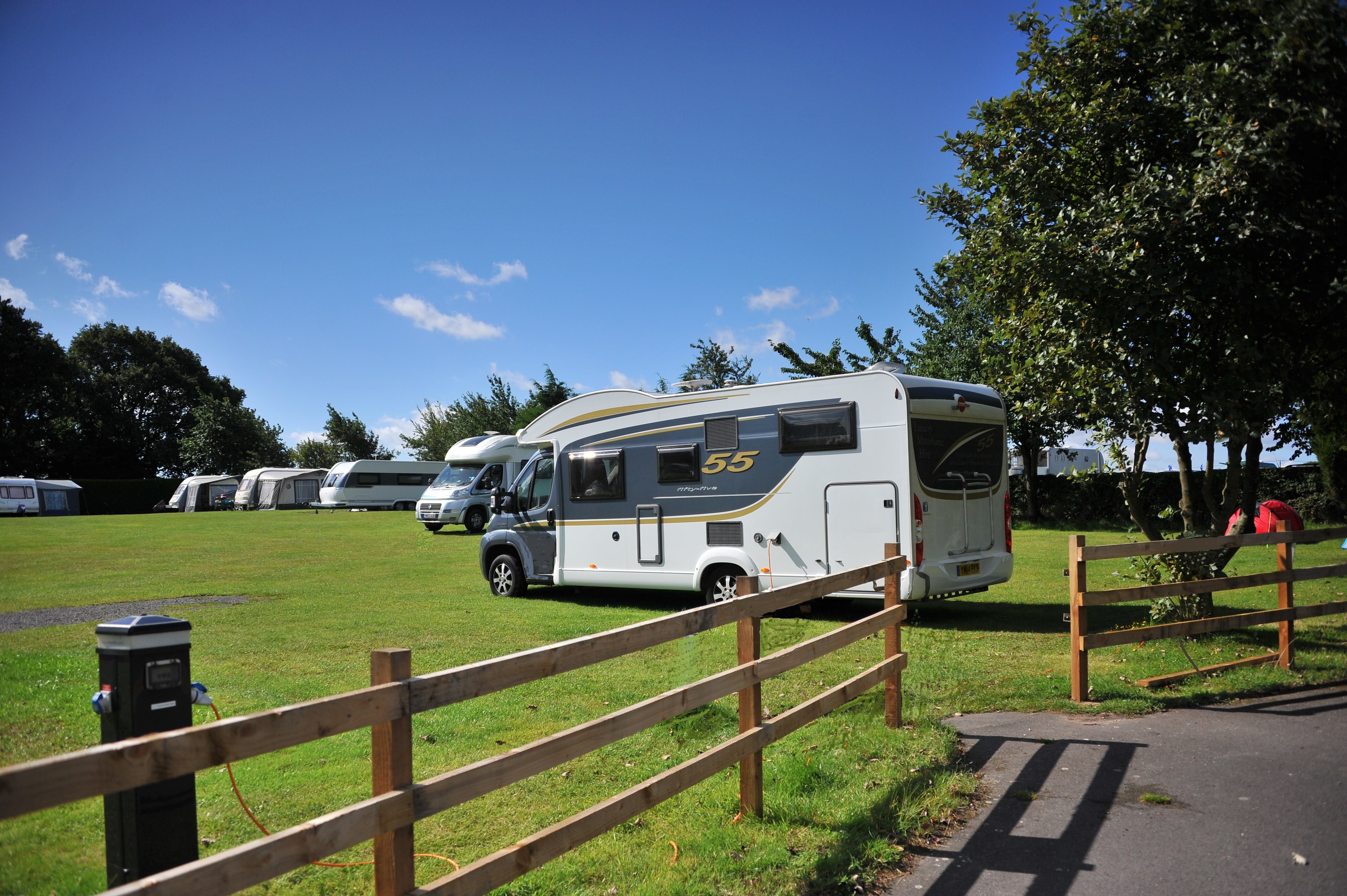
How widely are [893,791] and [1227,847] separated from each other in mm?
1408

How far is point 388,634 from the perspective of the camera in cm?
959

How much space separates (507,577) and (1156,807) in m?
10.2

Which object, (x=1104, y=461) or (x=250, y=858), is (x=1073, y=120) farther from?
(x=250, y=858)

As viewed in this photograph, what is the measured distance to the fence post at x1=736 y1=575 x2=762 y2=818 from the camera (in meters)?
4.06

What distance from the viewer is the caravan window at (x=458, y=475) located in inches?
1065

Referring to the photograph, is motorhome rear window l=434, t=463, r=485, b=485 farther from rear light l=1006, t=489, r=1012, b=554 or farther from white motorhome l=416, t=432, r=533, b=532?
rear light l=1006, t=489, r=1012, b=554

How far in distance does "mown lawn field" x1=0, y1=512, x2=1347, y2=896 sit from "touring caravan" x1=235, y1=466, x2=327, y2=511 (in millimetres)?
32367

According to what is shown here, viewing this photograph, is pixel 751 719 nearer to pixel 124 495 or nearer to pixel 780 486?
pixel 780 486

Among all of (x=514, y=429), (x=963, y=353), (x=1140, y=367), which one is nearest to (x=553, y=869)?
(x=1140, y=367)

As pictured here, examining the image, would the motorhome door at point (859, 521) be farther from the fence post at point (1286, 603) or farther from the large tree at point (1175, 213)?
the fence post at point (1286, 603)

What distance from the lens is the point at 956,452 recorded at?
9914mm

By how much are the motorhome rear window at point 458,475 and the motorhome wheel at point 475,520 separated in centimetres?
95

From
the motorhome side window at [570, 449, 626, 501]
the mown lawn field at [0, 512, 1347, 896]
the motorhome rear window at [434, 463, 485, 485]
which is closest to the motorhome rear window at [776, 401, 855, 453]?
the mown lawn field at [0, 512, 1347, 896]

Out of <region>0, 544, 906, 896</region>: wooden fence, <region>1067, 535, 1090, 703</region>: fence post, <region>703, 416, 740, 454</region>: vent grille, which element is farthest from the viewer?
<region>703, 416, 740, 454</region>: vent grille
